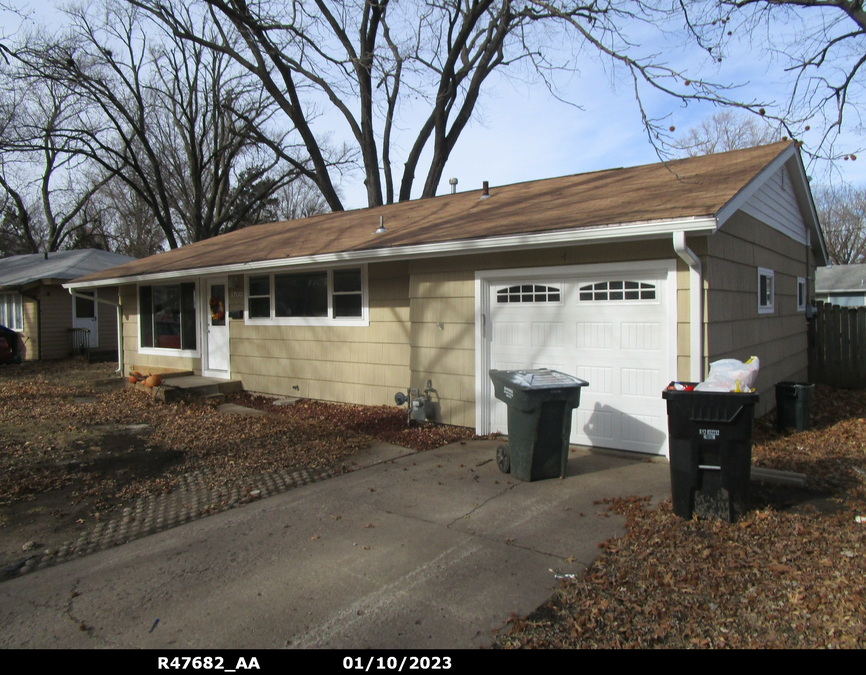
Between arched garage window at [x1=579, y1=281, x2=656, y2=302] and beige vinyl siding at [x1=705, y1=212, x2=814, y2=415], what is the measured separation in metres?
0.60

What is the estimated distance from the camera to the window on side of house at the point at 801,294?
11084 mm

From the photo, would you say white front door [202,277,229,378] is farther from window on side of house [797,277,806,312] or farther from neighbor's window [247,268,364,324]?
window on side of house [797,277,806,312]

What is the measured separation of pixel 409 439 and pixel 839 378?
9347mm

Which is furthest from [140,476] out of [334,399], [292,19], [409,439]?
[292,19]

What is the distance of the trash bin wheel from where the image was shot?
5973 millimetres

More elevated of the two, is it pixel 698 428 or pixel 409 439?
pixel 698 428

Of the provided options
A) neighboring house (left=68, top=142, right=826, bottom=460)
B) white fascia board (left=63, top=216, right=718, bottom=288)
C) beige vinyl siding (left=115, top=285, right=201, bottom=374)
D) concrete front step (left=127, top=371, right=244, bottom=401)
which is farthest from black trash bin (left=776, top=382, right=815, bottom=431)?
beige vinyl siding (left=115, top=285, right=201, bottom=374)

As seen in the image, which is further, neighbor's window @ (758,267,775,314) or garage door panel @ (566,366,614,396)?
neighbor's window @ (758,267,775,314)

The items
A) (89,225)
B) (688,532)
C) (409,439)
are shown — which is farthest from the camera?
(89,225)

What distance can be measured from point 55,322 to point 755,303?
65.1ft

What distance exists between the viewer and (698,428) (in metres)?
4.41

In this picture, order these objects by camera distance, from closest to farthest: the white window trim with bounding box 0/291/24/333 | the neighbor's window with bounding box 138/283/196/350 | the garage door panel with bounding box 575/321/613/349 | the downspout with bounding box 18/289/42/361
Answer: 1. the garage door panel with bounding box 575/321/613/349
2. the neighbor's window with bounding box 138/283/196/350
3. the downspout with bounding box 18/289/42/361
4. the white window trim with bounding box 0/291/24/333
